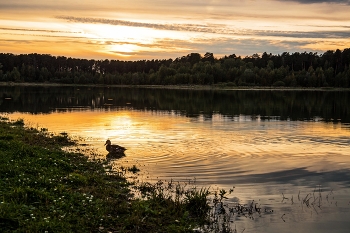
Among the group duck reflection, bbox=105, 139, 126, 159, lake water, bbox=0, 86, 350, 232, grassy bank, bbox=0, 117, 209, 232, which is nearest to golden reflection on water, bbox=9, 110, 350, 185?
lake water, bbox=0, 86, 350, 232

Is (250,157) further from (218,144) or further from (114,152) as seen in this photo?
(114,152)

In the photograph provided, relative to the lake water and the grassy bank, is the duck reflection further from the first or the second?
the grassy bank

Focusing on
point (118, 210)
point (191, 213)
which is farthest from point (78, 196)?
point (191, 213)

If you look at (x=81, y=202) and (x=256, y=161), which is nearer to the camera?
(x=81, y=202)

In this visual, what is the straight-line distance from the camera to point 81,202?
14820 mm

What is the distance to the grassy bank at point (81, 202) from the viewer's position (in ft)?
41.9

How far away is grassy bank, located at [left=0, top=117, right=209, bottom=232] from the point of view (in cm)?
1277

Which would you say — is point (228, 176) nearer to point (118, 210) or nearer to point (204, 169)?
point (204, 169)

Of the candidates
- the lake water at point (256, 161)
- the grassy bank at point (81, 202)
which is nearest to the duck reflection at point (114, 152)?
the lake water at point (256, 161)

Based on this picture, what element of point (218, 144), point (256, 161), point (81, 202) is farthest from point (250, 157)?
point (81, 202)

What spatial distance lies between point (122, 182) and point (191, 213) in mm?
5150

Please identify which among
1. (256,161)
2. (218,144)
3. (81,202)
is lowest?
(256,161)

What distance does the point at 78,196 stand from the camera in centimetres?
1540

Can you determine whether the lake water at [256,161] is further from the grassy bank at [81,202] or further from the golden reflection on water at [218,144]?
A: the grassy bank at [81,202]
